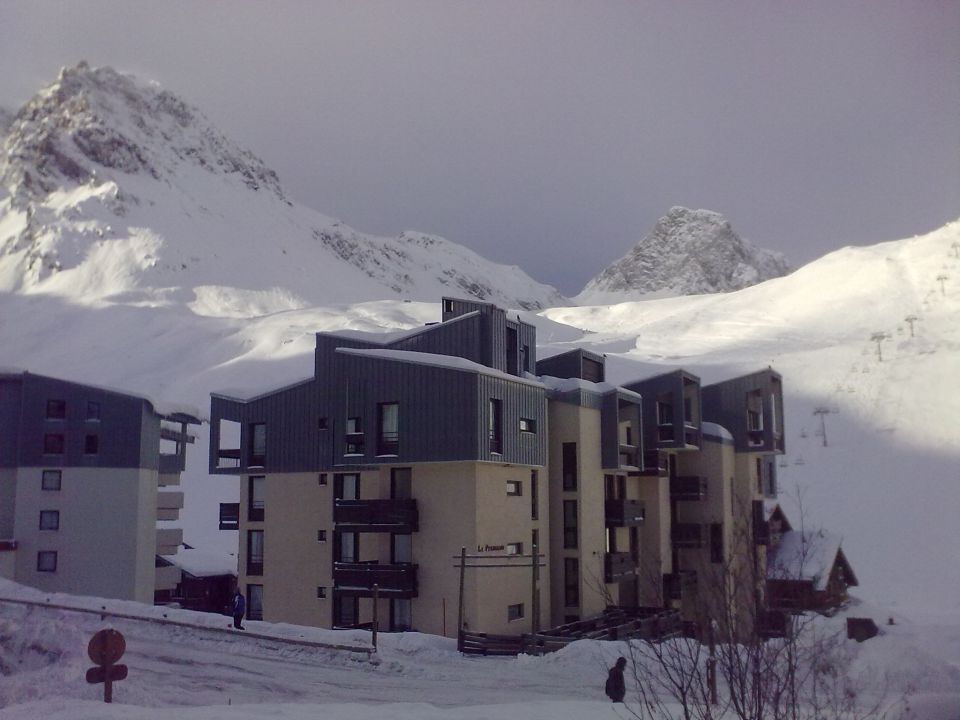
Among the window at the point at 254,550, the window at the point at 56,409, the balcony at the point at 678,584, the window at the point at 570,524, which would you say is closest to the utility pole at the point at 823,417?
the balcony at the point at 678,584

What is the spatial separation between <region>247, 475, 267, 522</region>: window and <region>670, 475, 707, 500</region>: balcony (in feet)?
60.4

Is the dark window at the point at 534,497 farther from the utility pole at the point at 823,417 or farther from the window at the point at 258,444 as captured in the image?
the utility pole at the point at 823,417

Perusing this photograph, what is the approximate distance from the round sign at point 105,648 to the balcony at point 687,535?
32.7 metres

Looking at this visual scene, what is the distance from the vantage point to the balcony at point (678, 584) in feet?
139

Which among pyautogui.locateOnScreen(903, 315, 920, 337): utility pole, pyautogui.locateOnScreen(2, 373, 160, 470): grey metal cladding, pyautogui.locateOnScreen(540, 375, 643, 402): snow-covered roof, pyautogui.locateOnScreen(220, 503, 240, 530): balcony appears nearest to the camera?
pyautogui.locateOnScreen(540, 375, 643, 402): snow-covered roof

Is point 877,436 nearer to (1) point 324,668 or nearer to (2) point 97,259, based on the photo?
(1) point 324,668

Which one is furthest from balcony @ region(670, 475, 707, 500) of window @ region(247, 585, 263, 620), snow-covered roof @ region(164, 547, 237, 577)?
snow-covered roof @ region(164, 547, 237, 577)

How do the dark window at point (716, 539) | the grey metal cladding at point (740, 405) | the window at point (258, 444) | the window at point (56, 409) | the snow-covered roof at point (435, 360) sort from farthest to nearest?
the grey metal cladding at point (740, 405), the window at point (56, 409), the dark window at point (716, 539), the window at point (258, 444), the snow-covered roof at point (435, 360)

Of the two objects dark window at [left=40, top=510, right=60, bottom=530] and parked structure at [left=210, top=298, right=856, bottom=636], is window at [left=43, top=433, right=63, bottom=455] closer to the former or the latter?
dark window at [left=40, top=510, right=60, bottom=530]

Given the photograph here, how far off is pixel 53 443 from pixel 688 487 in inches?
1120

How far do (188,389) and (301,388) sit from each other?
6591 cm

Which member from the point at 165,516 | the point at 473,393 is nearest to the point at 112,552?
the point at 165,516

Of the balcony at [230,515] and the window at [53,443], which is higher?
the window at [53,443]

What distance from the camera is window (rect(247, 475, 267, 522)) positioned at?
37.6m
